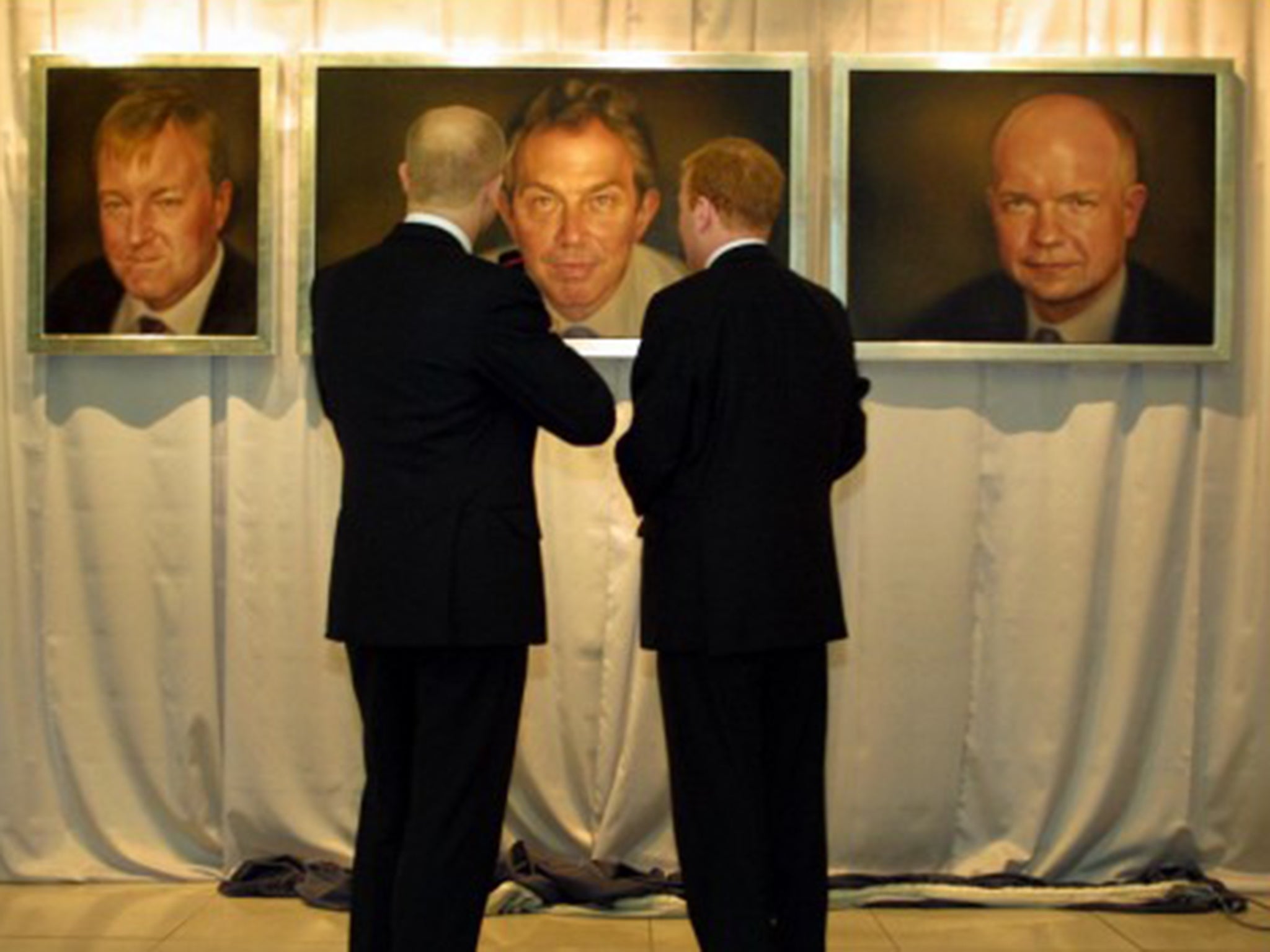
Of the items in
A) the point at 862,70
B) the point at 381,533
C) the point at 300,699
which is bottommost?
the point at 300,699

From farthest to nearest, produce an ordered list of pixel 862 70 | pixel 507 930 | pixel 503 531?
pixel 862 70 < pixel 507 930 < pixel 503 531

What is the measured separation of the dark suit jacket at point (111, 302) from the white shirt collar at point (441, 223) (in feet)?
5.44

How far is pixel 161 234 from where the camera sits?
4.66 meters

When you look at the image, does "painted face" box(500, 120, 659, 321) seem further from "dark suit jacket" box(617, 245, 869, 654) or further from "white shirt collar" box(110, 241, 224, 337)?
"dark suit jacket" box(617, 245, 869, 654)

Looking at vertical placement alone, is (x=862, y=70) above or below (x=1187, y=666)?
above

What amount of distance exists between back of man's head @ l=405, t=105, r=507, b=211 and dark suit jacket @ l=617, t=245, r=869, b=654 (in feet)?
1.34

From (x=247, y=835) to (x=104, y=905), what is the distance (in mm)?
416

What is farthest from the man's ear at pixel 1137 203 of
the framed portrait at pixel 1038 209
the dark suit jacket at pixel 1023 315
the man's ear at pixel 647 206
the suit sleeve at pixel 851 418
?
the suit sleeve at pixel 851 418

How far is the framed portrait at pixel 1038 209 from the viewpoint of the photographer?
465cm

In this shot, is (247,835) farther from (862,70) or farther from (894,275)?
(862,70)

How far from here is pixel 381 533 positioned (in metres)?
3.09

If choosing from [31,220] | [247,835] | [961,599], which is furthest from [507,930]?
[31,220]

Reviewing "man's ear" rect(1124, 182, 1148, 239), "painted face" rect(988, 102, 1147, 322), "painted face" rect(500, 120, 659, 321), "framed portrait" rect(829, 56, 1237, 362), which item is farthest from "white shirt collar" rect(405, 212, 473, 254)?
"man's ear" rect(1124, 182, 1148, 239)

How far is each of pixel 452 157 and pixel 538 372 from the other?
0.41 meters
